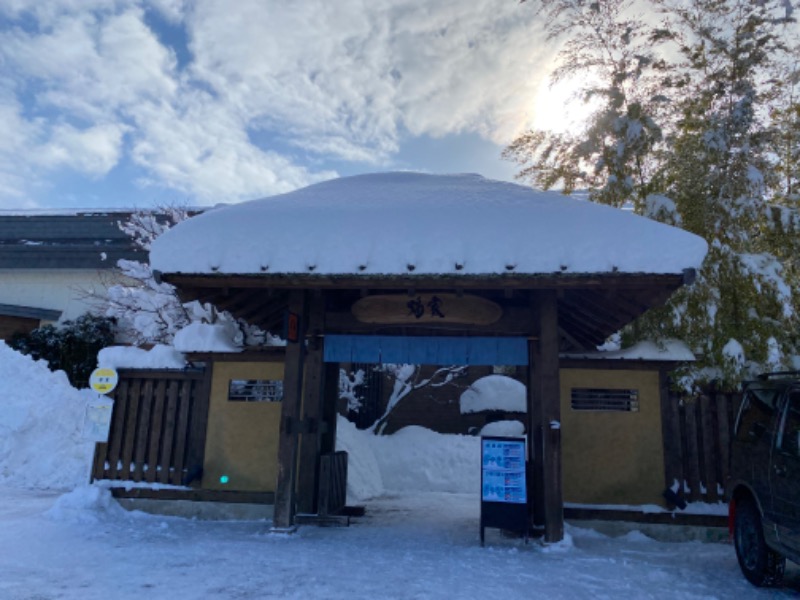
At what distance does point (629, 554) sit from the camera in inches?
260

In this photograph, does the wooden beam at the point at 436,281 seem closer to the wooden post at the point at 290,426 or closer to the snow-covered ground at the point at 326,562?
the wooden post at the point at 290,426

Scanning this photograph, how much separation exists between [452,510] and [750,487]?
5771 millimetres

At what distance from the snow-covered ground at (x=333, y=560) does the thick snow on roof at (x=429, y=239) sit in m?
3.32

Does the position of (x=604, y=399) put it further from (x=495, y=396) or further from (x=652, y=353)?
(x=495, y=396)

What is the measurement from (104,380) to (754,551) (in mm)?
9115

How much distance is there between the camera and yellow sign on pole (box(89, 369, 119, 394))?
8.69 meters

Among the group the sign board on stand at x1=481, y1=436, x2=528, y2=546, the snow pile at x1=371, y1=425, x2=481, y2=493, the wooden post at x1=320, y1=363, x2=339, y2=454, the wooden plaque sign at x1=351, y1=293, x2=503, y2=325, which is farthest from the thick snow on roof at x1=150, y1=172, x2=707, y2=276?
the snow pile at x1=371, y1=425, x2=481, y2=493

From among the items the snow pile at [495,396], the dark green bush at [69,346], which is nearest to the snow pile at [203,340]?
the snow pile at [495,396]

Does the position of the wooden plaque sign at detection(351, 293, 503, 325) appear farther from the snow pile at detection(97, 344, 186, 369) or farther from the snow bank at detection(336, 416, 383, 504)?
the snow bank at detection(336, 416, 383, 504)

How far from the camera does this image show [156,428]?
348 inches

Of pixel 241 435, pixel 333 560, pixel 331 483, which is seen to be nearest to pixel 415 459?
pixel 331 483

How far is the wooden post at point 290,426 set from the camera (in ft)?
24.3

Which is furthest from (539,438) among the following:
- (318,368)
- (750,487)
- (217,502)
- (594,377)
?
(217,502)

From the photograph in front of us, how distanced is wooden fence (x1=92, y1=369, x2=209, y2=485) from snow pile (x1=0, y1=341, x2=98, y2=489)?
4.86 m
